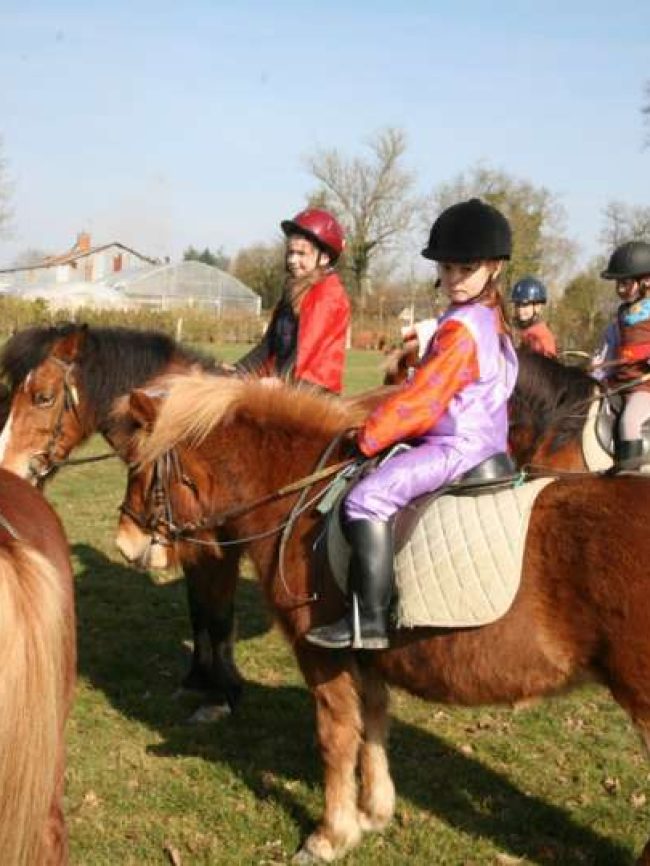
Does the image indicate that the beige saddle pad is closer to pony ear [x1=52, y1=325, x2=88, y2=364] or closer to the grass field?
the grass field

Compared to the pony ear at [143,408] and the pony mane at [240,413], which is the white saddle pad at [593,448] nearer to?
the pony mane at [240,413]

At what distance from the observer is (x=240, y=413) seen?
13.2ft

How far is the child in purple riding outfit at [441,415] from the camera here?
131 inches

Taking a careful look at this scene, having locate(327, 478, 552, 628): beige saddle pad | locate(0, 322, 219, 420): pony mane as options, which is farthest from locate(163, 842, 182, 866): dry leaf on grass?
locate(0, 322, 219, 420): pony mane

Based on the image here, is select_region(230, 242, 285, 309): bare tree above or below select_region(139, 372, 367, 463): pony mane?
above

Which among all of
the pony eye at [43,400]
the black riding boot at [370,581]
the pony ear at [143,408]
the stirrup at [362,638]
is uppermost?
the pony ear at [143,408]

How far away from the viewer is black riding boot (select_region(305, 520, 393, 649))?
3301mm

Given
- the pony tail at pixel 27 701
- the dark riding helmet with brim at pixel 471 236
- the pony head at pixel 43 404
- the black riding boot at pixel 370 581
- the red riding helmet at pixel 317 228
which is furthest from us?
the pony head at pixel 43 404

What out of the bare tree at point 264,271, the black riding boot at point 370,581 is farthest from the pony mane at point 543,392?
the bare tree at point 264,271

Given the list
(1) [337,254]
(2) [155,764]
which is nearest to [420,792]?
(2) [155,764]

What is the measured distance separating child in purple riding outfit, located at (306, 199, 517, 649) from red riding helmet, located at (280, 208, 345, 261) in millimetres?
1585

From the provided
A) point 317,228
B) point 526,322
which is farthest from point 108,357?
point 526,322

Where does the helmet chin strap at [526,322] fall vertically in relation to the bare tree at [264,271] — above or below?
below

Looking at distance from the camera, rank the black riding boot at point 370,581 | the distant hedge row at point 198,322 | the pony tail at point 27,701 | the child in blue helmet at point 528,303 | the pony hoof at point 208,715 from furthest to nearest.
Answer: the distant hedge row at point 198,322
the child in blue helmet at point 528,303
the pony hoof at point 208,715
the black riding boot at point 370,581
the pony tail at point 27,701
